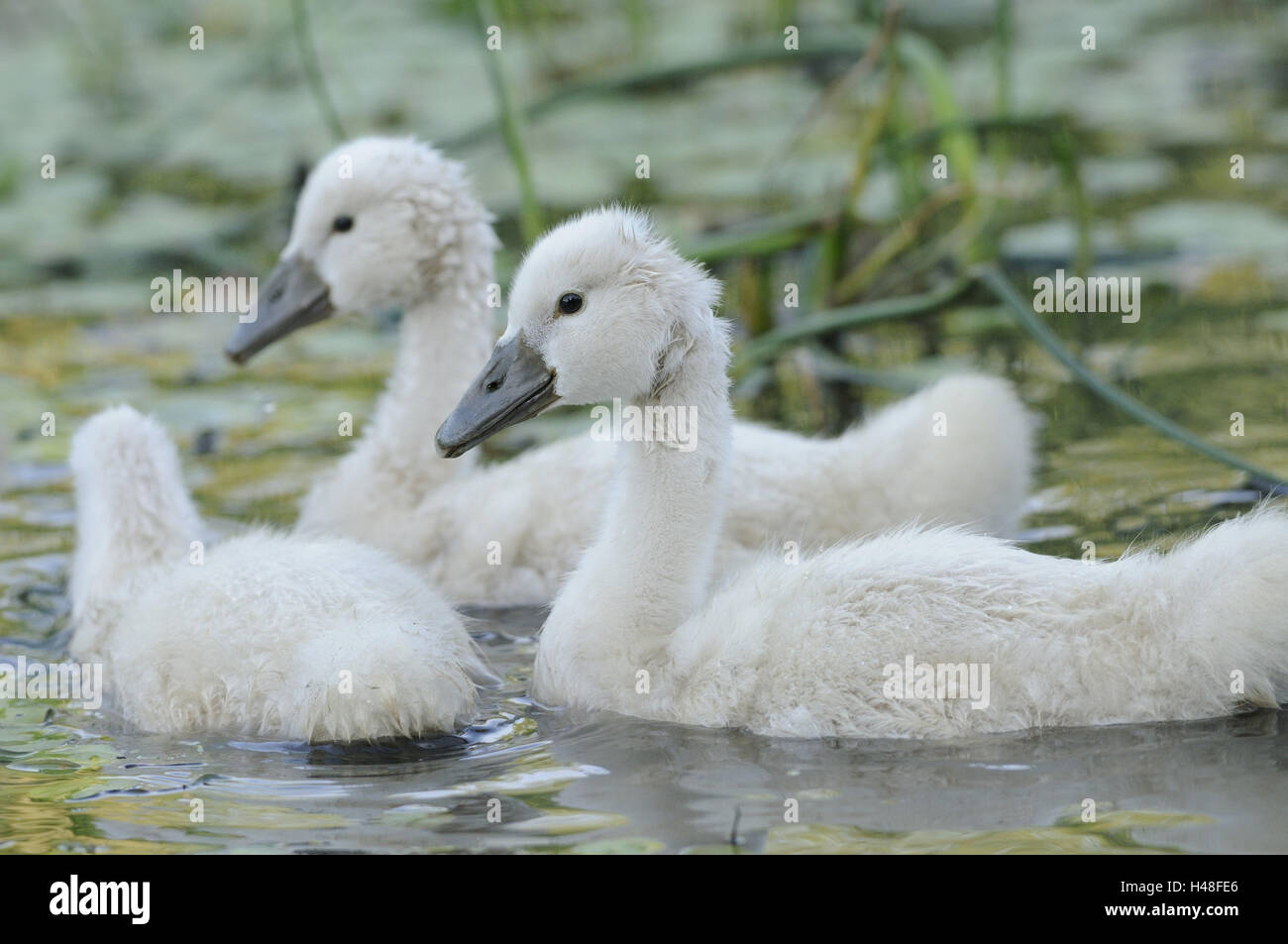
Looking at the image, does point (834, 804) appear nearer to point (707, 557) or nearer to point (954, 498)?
point (707, 557)

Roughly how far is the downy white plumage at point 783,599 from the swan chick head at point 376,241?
1650 mm

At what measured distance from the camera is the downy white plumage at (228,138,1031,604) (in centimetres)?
659

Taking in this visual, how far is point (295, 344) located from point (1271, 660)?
19.9ft

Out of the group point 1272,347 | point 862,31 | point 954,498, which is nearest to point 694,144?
point 862,31

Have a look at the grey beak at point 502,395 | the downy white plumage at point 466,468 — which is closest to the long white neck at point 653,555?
the grey beak at point 502,395

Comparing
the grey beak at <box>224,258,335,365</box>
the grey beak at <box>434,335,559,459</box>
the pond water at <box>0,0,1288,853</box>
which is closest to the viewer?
the pond water at <box>0,0,1288,853</box>

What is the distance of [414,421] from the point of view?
291 inches

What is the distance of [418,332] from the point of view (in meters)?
7.48

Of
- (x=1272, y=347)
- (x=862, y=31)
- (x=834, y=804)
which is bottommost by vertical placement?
(x=834, y=804)

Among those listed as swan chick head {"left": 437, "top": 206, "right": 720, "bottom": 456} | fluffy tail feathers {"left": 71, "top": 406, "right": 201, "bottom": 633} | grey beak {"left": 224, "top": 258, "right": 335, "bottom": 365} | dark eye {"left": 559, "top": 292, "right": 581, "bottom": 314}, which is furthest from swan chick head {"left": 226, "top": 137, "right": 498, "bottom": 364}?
dark eye {"left": 559, "top": 292, "right": 581, "bottom": 314}

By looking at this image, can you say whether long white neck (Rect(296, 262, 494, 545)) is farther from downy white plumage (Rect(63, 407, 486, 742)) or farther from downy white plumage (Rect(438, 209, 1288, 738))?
downy white plumage (Rect(438, 209, 1288, 738))

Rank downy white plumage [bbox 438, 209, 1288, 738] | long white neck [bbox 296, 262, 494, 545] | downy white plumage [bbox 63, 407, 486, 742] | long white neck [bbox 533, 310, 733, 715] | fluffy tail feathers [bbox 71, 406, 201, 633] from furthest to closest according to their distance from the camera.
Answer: long white neck [bbox 296, 262, 494, 545]
fluffy tail feathers [bbox 71, 406, 201, 633]
long white neck [bbox 533, 310, 733, 715]
downy white plumage [bbox 63, 407, 486, 742]
downy white plumage [bbox 438, 209, 1288, 738]

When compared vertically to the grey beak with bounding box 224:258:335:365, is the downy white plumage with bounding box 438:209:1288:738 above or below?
below

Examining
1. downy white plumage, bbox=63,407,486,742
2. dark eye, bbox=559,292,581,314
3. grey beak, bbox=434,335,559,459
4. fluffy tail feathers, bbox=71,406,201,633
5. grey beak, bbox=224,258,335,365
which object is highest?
grey beak, bbox=224,258,335,365
